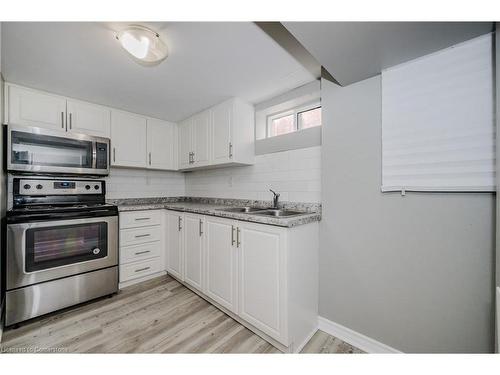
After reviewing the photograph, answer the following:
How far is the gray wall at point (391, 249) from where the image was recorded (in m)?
1.08

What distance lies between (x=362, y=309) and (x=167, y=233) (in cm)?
221

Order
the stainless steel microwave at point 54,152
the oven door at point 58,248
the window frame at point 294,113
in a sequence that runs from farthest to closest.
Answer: the window frame at point 294,113 → the stainless steel microwave at point 54,152 → the oven door at point 58,248

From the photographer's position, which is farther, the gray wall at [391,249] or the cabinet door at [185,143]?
the cabinet door at [185,143]

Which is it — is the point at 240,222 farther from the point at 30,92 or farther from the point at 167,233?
the point at 30,92

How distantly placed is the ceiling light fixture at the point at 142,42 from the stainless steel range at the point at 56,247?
5.14 feet

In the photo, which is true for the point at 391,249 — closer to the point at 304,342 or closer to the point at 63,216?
the point at 304,342

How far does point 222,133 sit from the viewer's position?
7.50ft

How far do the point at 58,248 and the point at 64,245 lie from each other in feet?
0.15

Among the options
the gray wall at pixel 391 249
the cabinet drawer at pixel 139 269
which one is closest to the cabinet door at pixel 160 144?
the cabinet drawer at pixel 139 269

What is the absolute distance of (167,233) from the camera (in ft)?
8.43

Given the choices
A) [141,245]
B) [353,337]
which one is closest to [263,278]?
[353,337]

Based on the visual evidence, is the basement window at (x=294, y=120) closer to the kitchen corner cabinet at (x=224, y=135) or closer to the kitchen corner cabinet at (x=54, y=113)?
the kitchen corner cabinet at (x=224, y=135)

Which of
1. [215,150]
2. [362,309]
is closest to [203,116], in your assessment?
[215,150]
